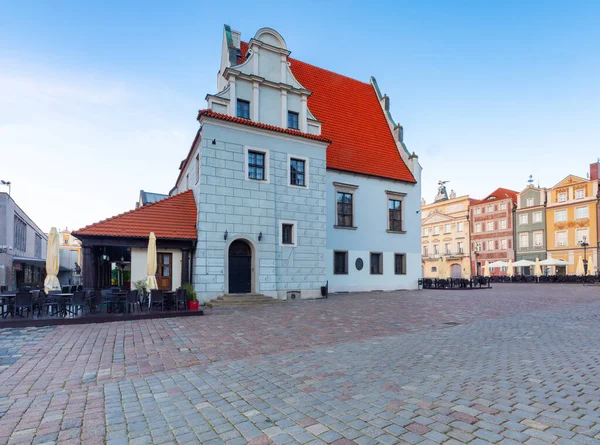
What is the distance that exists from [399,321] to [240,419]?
822cm

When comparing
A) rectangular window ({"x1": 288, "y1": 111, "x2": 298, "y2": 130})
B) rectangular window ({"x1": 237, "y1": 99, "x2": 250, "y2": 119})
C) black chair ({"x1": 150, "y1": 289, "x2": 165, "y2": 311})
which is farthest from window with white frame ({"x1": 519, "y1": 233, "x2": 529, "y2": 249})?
black chair ({"x1": 150, "y1": 289, "x2": 165, "y2": 311})

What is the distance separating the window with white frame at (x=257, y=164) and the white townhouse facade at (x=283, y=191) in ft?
0.16

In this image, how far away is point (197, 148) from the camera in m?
19.0

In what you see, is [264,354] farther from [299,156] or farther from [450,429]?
[299,156]

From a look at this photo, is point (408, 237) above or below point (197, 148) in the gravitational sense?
below

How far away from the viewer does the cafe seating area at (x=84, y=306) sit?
11.4 m

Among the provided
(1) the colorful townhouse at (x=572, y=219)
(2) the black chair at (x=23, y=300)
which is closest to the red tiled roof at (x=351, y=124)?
(2) the black chair at (x=23, y=300)

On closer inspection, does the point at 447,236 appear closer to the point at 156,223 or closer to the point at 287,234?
the point at 287,234

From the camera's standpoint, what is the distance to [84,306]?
42.3 ft

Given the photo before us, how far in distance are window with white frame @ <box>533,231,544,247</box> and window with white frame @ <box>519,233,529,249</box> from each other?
940 mm

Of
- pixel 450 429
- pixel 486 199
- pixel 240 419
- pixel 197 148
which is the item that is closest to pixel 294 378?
pixel 240 419

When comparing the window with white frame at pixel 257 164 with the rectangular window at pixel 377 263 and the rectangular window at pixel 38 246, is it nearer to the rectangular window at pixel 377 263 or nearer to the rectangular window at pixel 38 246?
the rectangular window at pixel 377 263

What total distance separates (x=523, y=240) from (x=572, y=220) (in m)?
6.62

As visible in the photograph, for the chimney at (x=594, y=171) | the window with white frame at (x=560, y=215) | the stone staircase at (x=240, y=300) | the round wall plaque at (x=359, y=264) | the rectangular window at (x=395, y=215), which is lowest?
the stone staircase at (x=240, y=300)
